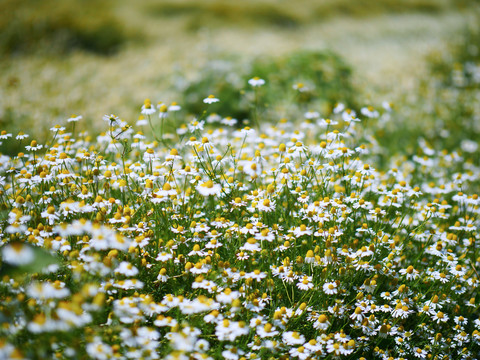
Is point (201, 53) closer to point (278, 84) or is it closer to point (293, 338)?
point (278, 84)

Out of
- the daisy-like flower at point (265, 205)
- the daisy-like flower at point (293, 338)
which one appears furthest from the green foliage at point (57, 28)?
the daisy-like flower at point (293, 338)

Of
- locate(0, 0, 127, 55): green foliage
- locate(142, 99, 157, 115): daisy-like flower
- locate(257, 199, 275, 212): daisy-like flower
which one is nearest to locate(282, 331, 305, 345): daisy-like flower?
locate(257, 199, 275, 212): daisy-like flower

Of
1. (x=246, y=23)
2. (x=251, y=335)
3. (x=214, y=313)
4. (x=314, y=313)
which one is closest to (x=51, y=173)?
(x=214, y=313)

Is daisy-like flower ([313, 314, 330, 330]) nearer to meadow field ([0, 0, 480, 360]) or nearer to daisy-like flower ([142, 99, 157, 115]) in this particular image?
meadow field ([0, 0, 480, 360])

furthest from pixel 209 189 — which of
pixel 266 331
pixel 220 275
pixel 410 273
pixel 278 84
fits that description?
pixel 278 84

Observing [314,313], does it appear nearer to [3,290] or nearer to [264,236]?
[264,236]

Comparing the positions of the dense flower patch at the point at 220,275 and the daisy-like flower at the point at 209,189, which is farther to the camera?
the daisy-like flower at the point at 209,189

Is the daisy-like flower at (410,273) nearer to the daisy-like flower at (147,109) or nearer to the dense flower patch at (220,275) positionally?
the dense flower patch at (220,275)
